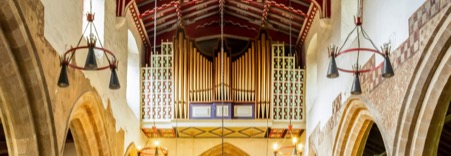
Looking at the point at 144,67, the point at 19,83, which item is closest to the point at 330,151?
the point at 144,67

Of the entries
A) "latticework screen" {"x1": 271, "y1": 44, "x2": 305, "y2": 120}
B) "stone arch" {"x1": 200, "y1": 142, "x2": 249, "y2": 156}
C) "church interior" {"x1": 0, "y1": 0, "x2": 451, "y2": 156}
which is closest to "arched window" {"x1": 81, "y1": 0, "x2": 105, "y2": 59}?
"church interior" {"x1": 0, "y1": 0, "x2": 451, "y2": 156}

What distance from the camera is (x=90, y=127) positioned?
15953 mm

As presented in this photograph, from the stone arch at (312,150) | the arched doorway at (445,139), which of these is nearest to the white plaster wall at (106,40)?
the stone arch at (312,150)

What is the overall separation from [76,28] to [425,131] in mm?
5692

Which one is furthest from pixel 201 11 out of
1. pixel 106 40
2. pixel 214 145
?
pixel 106 40

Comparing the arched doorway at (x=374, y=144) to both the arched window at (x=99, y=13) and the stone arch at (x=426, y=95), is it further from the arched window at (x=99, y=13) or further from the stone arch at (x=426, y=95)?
the arched window at (x=99, y=13)

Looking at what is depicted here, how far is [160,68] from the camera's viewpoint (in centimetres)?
2155

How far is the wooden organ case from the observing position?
21.5m

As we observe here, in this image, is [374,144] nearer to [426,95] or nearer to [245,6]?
[245,6]

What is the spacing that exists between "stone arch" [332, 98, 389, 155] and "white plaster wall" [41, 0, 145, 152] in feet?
13.9

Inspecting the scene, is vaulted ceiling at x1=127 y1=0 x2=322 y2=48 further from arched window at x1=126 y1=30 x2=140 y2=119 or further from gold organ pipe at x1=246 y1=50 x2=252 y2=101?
gold organ pipe at x1=246 y1=50 x2=252 y2=101

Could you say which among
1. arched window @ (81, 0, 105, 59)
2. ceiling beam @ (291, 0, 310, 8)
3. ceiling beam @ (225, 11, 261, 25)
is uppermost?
ceiling beam @ (291, 0, 310, 8)

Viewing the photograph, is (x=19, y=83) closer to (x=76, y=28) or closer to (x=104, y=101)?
(x=76, y=28)

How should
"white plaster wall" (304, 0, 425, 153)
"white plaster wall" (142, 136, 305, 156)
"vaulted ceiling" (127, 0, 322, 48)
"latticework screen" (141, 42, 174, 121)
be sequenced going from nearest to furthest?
"white plaster wall" (304, 0, 425, 153) → "vaulted ceiling" (127, 0, 322, 48) → "latticework screen" (141, 42, 174, 121) → "white plaster wall" (142, 136, 305, 156)
